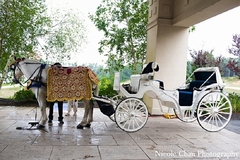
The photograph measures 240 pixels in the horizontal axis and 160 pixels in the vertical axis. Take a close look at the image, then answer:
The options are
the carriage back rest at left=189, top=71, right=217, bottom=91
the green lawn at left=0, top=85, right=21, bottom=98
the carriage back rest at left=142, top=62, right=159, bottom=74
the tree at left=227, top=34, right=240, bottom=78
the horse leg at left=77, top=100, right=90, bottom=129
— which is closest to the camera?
the carriage back rest at left=142, top=62, right=159, bottom=74

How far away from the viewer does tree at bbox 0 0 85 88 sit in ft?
22.8

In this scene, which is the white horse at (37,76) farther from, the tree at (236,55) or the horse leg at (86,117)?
the tree at (236,55)

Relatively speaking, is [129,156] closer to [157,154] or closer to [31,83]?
[157,154]

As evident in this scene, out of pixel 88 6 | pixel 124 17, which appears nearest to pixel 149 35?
pixel 124 17

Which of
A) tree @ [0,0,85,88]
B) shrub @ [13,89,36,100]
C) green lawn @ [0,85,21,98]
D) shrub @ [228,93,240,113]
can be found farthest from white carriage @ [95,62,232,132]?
green lawn @ [0,85,21,98]

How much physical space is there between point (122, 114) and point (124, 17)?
184 inches

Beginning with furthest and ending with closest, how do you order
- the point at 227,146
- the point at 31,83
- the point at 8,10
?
the point at 8,10 < the point at 31,83 < the point at 227,146

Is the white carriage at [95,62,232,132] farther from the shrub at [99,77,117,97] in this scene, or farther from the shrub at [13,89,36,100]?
the shrub at [13,89,36,100]

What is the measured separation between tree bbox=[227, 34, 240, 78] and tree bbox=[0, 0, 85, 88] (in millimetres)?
5063

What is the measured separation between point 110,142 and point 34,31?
4675mm

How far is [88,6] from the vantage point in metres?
8.77

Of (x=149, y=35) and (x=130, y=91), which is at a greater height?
A: (x=149, y=35)

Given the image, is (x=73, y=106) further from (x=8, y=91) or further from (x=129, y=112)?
(x=8, y=91)

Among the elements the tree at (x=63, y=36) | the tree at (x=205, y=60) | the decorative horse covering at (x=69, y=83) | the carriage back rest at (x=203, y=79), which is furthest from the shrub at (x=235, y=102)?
the decorative horse covering at (x=69, y=83)
